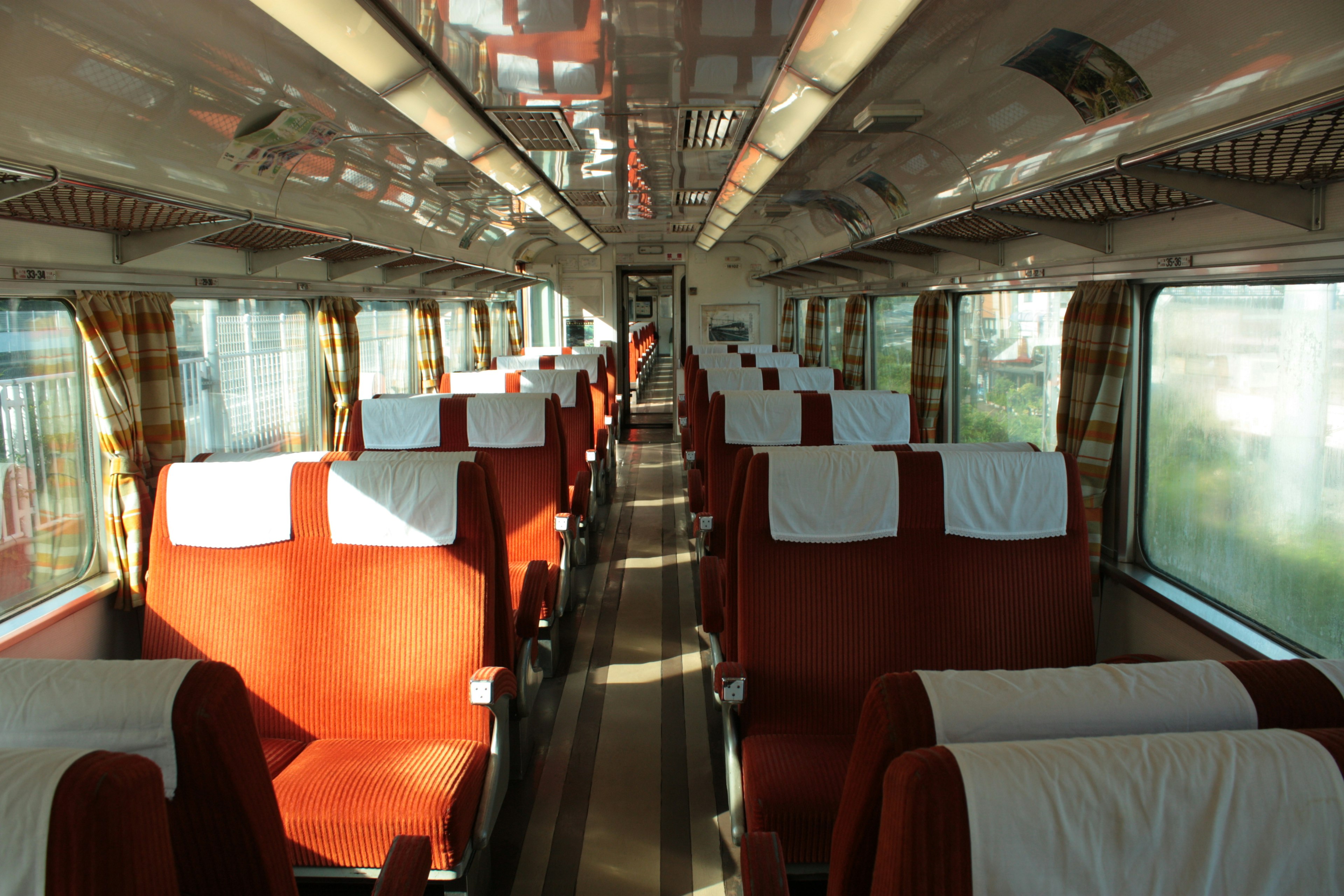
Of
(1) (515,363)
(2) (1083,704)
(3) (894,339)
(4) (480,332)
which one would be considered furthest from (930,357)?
(4) (480,332)

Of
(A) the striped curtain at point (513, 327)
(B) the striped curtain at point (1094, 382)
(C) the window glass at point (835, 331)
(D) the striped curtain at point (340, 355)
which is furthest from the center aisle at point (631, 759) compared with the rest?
(A) the striped curtain at point (513, 327)

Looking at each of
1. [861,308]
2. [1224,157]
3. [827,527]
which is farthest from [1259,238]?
[861,308]

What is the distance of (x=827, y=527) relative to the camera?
274 cm

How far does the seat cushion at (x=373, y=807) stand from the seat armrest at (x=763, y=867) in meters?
0.96

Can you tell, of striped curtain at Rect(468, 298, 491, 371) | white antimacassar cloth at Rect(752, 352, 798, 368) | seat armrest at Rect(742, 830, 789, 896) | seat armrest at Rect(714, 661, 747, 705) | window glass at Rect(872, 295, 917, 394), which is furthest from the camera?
striped curtain at Rect(468, 298, 491, 371)

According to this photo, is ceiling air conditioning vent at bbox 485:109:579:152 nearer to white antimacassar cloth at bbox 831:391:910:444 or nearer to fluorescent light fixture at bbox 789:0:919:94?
fluorescent light fixture at bbox 789:0:919:94

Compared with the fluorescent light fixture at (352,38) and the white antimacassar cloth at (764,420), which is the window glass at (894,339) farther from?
the fluorescent light fixture at (352,38)

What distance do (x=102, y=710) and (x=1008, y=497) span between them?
2.54 m

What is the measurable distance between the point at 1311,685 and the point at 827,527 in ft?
5.23

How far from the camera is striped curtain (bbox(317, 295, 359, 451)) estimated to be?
6348 mm

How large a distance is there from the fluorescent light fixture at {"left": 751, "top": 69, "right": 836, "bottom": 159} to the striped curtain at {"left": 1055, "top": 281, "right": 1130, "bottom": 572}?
5.06 feet

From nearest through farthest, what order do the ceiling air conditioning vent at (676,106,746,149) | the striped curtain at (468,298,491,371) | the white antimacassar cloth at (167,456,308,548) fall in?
the white antimacassar cloth at (167,456,308,548) < the ceiling air conditioning vent at (676,106,746,149) < the striped curtain at (468,298,491,371)

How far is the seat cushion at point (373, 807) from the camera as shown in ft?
7.43

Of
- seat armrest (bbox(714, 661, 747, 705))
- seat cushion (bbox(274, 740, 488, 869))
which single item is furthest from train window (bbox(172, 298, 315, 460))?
seat armrest (bbox(714, 661, 747, 705))
